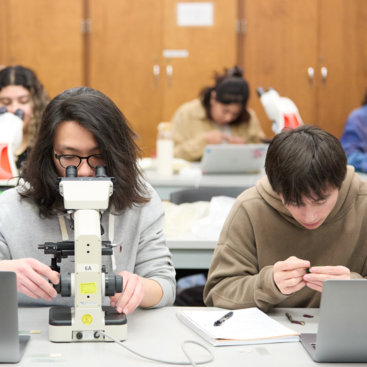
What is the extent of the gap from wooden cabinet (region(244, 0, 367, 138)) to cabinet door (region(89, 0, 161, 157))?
883 mm

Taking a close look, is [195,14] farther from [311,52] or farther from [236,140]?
[236,140]

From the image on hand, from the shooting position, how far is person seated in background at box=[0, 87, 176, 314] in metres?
1.29

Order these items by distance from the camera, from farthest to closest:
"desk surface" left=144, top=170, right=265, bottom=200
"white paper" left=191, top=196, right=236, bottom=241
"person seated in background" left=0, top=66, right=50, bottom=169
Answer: "desk surface" left=144, top=170, right=265, bottom=200
"person seated in background" left=0, top=66, right=50, bottom=169
"white paper" left=191, top=196, right=236, bottom=241

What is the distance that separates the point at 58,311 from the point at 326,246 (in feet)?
2.46

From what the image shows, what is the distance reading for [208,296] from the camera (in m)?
1.43

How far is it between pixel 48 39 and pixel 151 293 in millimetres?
4216

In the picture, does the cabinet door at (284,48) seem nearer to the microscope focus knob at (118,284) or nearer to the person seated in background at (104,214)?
the person seated in background at (104,214)

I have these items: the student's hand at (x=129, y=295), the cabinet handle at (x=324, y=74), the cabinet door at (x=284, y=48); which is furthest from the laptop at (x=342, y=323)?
the cabinet handle at (x=324, y=74)

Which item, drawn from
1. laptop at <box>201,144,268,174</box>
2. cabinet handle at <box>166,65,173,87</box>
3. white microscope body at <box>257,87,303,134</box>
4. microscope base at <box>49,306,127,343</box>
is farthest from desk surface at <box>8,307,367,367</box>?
cabinet handle at <box>166,65,173,87</box>

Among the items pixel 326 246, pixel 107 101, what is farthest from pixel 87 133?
pixel 326 246

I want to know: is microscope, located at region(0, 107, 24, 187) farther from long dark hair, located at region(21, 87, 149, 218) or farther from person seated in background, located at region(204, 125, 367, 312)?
person seated in background, located at region(204, 125, 367, 312)

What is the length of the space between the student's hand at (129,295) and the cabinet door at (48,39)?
4114 mm

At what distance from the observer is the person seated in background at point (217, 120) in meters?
3.84

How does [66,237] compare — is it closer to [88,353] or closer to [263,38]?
[88,353]
